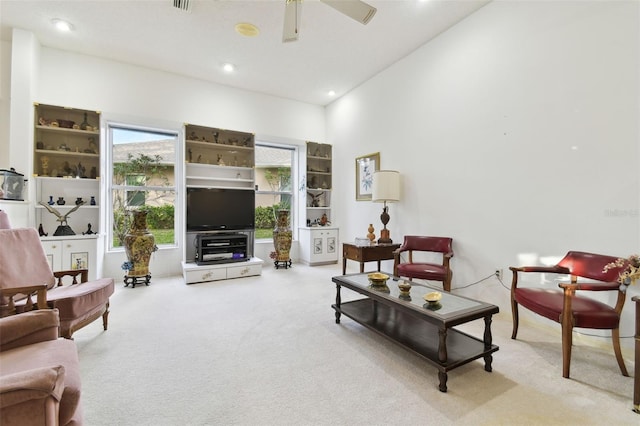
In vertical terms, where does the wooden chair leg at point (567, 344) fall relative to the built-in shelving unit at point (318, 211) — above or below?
below

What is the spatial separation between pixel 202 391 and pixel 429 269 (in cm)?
252

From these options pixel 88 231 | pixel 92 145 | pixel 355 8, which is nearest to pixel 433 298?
pixel 355 8

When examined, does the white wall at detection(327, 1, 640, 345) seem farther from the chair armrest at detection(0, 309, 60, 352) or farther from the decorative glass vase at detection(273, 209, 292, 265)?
the chair armrest at detection(0, 309, 60, 352)

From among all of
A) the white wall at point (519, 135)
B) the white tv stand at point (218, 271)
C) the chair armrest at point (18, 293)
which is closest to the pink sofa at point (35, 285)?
the chair armrest at point (18, 293)

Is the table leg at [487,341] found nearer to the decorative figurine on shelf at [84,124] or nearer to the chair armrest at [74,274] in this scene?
the chair armrest at [74,274]

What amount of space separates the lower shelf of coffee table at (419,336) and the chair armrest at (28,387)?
6.11 ft

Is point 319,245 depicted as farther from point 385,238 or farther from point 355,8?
point 355,8

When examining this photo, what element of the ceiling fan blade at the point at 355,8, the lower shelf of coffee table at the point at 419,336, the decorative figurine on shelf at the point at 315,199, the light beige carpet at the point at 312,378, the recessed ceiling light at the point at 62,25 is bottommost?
the light beige carpet at the point at 312,378

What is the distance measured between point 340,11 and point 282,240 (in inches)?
145

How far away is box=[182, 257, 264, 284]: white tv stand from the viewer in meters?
4.20

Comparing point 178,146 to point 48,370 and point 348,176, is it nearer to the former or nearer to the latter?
point 348,176

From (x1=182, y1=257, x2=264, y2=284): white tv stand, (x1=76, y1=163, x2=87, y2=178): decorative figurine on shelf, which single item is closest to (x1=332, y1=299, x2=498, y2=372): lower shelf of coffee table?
(x1=182, y1=257, x2=264, y2=284): white tv stand

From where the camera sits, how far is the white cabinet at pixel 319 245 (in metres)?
5.50

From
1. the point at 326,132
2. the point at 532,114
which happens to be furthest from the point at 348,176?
the point at 532,114
